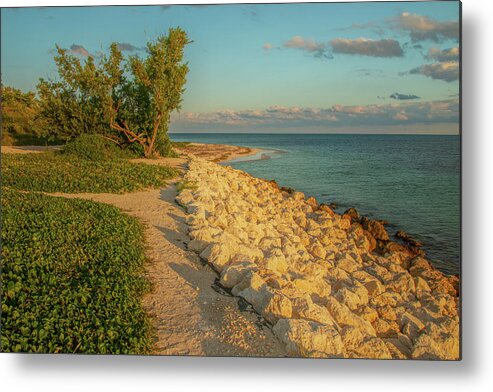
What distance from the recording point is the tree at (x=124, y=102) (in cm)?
1202

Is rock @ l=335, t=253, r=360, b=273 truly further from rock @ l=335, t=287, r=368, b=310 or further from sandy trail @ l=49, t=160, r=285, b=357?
sandy trail @ l=49, t=160, r=285, b=357

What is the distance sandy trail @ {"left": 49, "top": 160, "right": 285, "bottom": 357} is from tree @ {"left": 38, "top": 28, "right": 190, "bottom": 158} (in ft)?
24.2

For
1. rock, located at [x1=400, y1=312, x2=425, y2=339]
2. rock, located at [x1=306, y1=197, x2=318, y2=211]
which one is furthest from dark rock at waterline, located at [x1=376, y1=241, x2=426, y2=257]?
rock, located at [x1=306, y1=197, x2=318, y2=211]

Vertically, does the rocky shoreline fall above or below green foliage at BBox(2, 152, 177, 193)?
below

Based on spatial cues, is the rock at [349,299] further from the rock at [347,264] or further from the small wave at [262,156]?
the small wave at [262,156]

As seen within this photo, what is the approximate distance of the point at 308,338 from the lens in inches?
160

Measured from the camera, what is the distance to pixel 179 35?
234 inches

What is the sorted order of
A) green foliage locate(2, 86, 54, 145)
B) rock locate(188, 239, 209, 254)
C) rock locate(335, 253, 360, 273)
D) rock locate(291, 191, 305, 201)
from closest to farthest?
rock locate(188, 239, 209, 254), rock locate(335, 253, 360, 273), green foliage locate(2, 86, 54, 145), rock locate(291, 191, 305, 201)

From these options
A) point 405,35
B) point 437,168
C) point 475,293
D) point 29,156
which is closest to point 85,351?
point 475,293

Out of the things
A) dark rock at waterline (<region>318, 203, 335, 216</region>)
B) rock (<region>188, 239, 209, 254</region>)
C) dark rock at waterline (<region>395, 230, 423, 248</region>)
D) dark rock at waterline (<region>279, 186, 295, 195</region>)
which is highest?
dark rock at waterline (<region>279, 186, 295, 195</region>)

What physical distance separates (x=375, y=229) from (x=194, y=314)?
13.0 feet

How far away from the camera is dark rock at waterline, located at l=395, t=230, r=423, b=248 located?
6504 mm

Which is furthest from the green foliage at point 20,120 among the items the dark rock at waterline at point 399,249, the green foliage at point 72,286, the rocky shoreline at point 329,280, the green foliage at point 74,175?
the dark rock at waterline at point 399,249

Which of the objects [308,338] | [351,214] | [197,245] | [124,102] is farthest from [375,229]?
[124,102]
